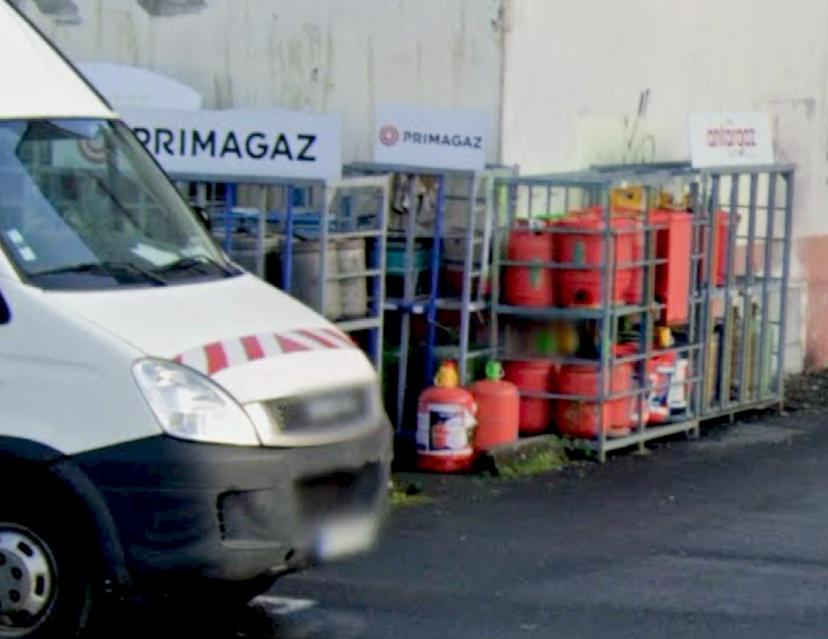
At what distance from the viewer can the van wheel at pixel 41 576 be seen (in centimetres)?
767

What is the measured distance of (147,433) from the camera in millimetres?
7477

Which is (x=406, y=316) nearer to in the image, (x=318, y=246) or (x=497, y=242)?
(x=497, y=242)

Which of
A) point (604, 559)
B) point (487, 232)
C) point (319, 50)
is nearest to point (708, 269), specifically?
point (487, 232)

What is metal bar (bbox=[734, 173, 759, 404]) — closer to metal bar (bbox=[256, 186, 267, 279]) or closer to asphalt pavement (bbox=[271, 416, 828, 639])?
asphalt pavement (bbox=[271, 416, 828, 639])

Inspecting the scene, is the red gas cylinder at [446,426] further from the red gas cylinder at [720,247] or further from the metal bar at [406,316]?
the red gas cylinder at [720,247]

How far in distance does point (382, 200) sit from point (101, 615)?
15.0 ft

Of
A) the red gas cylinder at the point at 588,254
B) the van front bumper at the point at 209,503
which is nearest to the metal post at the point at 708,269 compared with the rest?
the red gas cylinder at the point at 588,254

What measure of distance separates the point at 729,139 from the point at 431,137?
2358mm

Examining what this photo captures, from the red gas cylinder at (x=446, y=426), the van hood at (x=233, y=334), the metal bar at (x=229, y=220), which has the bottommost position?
the red gas cylinder at (x=446, y=426)

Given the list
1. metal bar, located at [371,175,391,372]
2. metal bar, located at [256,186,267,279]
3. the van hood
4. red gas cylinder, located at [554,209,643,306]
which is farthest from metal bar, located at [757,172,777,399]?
the van hood

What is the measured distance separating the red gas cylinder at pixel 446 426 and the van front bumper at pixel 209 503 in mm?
4053

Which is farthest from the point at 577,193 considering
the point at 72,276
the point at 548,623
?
the point at 72,276

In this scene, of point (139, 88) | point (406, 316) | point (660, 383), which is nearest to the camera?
point (406, 316)

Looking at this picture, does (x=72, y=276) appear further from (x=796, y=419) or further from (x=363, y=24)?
(x=796, y=419)
